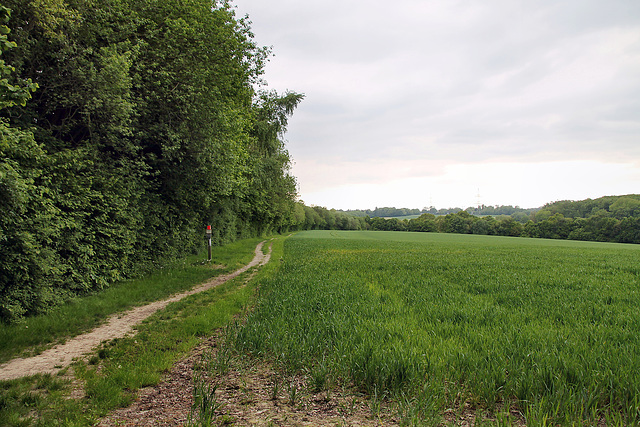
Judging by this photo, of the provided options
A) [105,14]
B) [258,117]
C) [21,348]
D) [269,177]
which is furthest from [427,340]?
[258,117]

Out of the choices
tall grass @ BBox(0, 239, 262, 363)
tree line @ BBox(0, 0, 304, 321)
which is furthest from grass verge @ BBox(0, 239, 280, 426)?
Result: tree line @ BBox(0, 0, 304, 321)

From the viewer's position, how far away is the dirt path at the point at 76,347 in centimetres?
488

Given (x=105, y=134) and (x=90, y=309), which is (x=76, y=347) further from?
(x=105, y=134)

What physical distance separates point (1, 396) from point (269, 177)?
23.2 meters

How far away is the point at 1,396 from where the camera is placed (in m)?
3.89

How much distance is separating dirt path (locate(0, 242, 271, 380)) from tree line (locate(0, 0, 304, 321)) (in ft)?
5.11

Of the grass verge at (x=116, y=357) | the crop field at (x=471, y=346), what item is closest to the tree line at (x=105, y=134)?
the grass verge at (x=116, y=357)

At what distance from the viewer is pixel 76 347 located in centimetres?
589

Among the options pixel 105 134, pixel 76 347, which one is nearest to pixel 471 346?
pixel 76 347

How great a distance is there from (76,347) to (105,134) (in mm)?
7039

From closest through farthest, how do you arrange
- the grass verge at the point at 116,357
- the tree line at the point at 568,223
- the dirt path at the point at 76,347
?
the grass verge at the point at 116,357, the dirt path at the point at 76,347, the tree line at the point at 568,223

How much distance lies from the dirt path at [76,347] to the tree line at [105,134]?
1.56m

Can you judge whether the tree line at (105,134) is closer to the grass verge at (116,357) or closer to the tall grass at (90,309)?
the tall grass at (90,309)

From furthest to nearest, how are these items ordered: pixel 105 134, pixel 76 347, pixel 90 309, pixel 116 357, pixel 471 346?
1. pixel 105 134
2. pixel 90 309
3. pixel 76 347
4. pixel 116 357
5. pixel 471 346
